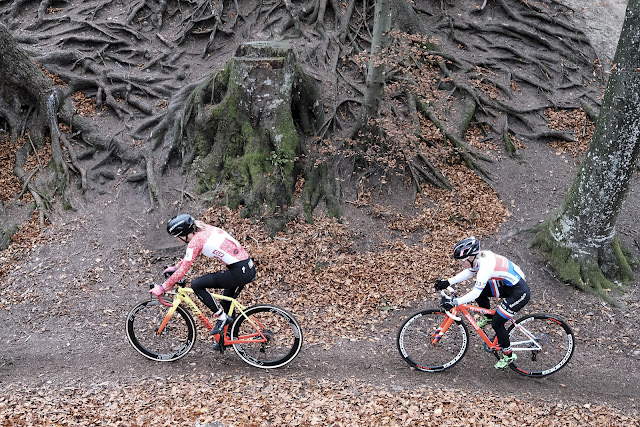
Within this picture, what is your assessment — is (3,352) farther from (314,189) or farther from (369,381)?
(314,189)

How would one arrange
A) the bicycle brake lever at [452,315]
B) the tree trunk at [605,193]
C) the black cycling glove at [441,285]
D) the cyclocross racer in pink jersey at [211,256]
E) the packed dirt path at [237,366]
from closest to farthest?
the packed dirt path at [237,366], the cyclocross racer in pink jersey at [211,256], the black cycling glove at [441,285], the bicycle brake lever at [452,315], the tree trunk at [605,193]

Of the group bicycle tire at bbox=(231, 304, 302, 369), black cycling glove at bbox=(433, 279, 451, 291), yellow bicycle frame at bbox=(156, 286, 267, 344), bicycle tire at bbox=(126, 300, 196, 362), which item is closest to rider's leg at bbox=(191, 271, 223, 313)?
yellow bicycle frame at bbox=(156, 286, 267, 344)

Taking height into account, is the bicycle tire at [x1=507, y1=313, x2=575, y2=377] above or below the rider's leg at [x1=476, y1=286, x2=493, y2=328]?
below

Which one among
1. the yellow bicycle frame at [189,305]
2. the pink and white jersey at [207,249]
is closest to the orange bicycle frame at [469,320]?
the yellow bicycle frame at [189,305]

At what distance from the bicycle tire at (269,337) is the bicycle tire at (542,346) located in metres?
3.06

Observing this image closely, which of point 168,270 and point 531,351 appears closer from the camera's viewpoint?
→ point 168,270

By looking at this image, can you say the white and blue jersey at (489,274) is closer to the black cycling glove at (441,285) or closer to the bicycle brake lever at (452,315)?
the black cycling glove at (441,285)

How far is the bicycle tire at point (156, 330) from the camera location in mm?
6734

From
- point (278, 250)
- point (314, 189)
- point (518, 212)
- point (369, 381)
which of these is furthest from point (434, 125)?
point (369, 381)

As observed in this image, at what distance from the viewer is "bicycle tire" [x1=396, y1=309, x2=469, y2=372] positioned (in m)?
6.80

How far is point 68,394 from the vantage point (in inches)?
245

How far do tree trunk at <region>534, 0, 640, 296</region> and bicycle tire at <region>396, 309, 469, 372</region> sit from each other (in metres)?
3.23

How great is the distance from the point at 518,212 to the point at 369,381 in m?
6.32

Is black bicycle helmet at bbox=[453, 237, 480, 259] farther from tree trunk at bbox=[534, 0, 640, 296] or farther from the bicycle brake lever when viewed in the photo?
tree trunk at bbox=[534, 0, 640, 296]
